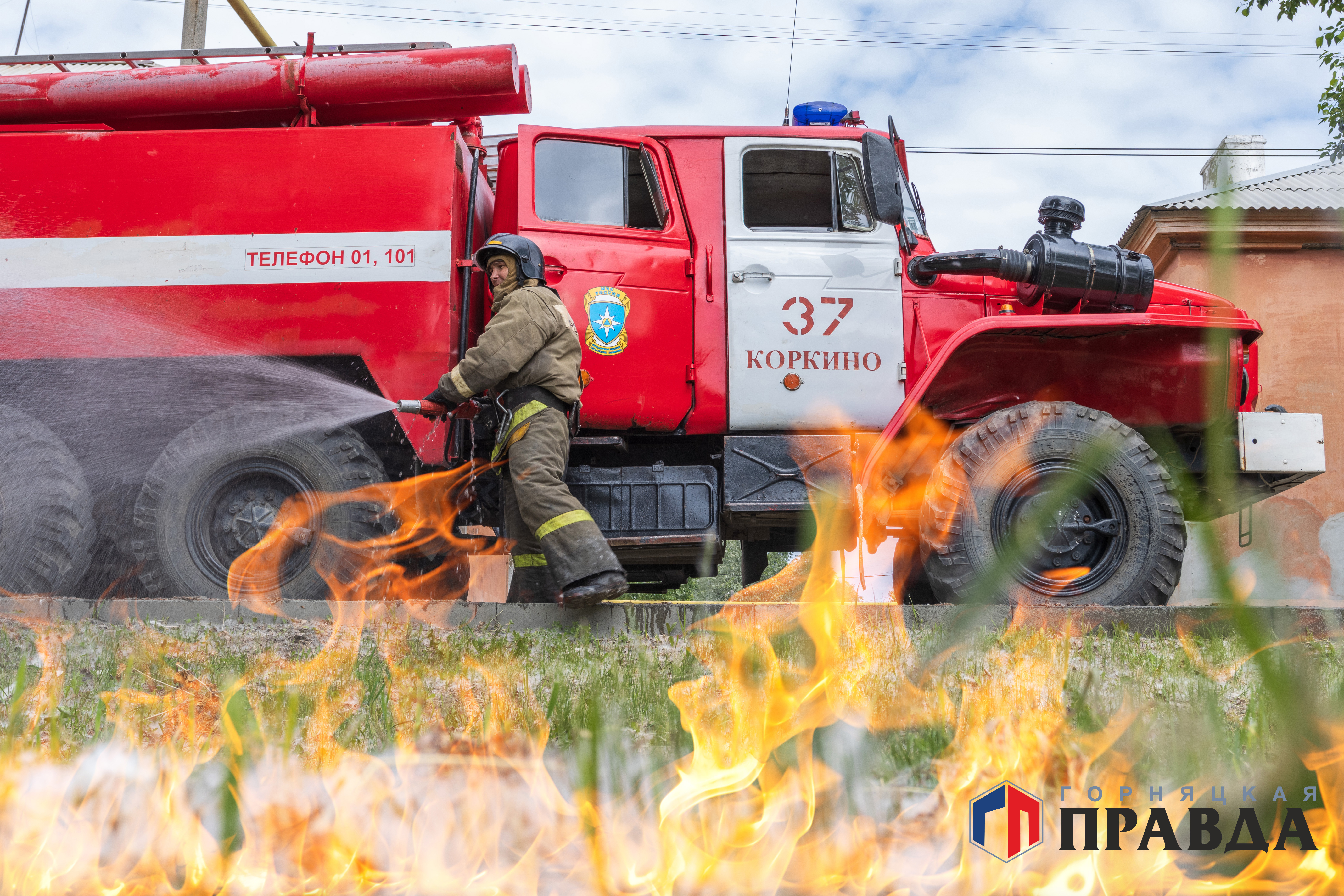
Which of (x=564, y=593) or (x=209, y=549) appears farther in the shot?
(x=209, y=549)

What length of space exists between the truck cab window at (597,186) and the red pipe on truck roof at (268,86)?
484mm

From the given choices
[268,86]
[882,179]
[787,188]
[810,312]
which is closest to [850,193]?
[882,179]

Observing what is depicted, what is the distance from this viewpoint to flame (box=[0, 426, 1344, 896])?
1.84 meters

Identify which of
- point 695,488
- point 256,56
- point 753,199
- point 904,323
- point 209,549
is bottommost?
point 209,549

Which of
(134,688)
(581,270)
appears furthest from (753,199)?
(134,688)

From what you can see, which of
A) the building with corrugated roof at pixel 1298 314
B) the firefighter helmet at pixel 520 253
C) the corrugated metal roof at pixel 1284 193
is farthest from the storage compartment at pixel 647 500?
the building with corrugated roof at pixel 1298 314

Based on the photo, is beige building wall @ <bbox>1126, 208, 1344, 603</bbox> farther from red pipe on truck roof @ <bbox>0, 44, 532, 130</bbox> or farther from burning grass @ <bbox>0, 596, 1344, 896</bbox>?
red pipe on truck roof @ <bbox>0, 44, 532, 130</bbox>

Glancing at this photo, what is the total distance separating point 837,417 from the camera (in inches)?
196

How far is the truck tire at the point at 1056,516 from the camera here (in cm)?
434

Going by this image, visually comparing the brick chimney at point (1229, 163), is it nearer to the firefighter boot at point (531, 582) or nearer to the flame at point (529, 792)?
the flame at point (529, 792)

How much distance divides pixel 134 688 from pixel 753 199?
3.74m

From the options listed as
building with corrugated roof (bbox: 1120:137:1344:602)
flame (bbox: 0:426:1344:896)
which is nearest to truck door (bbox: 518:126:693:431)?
flame (bbox: 0:426:1344:896)

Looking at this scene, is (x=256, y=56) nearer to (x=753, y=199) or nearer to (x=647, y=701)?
(x=753, y=199)

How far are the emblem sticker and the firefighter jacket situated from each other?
0.38 metres
